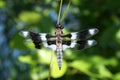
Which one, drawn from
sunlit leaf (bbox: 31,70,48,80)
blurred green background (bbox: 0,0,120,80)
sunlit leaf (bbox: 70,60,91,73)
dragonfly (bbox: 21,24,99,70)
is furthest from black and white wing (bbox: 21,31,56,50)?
sunlit leaf (bbox: 31,70,48,80)

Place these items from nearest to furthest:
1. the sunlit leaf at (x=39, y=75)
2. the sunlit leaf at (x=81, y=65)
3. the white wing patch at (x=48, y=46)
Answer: the white wing patch at (x=48, y=46) < the sunlit leaf at (x=81, y=65) < the sunlit leaf at (x=39, y=75)

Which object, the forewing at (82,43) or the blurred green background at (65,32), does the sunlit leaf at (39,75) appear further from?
the forewing at (82,43)

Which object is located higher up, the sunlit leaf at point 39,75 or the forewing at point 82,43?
the sunlit leaf at point 39,75

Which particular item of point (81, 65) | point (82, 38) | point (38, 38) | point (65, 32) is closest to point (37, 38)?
point (38, 38)

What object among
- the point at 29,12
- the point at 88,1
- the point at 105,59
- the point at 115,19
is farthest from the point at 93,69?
the point at 29,12

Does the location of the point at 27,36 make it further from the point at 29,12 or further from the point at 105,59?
the point at 29,12

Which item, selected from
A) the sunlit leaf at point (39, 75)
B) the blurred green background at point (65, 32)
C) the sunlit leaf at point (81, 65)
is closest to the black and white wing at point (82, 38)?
the blurred green background at point (65, 32)

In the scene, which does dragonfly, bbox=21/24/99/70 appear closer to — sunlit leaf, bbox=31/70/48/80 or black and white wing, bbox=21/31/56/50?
black and white wing, bbox=21/31/56/50
